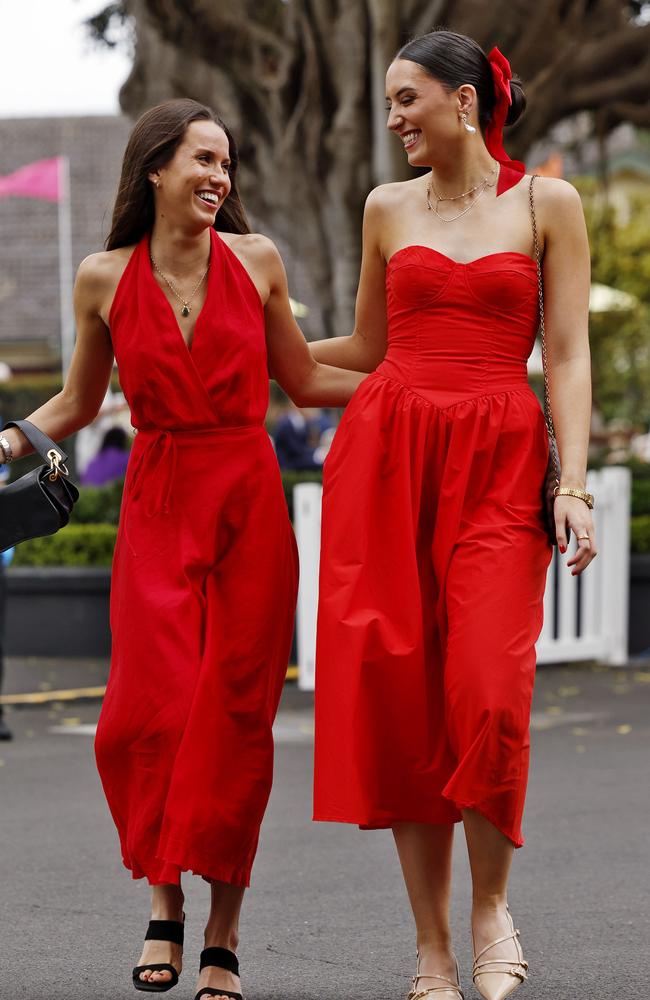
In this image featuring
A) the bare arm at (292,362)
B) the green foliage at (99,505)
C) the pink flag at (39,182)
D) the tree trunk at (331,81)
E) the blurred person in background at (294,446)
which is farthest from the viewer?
the pink flag at (39,182)

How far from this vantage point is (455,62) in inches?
161

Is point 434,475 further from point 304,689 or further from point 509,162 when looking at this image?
point 304,689

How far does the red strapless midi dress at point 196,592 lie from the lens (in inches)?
160

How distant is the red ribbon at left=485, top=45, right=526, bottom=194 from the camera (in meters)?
4.17

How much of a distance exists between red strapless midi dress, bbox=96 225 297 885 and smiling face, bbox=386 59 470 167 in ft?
1.81

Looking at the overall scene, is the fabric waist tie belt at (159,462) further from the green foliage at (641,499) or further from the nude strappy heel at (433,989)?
the green foliage at (641,499)

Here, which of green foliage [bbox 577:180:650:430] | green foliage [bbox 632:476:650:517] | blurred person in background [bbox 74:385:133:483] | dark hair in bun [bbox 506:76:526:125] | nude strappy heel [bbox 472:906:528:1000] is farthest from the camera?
green foliage [bbox 577:180:650:430]

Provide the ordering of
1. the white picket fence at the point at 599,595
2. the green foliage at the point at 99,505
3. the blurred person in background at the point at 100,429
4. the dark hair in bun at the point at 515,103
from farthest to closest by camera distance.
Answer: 1. the blurred person in background at the point at 100,429
2. the green foliage at the point at 99,505
3. the white picket fence at the point at 599,595
4. the dark hair in bun at the point at 515,103

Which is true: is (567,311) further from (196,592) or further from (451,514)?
(196,592)

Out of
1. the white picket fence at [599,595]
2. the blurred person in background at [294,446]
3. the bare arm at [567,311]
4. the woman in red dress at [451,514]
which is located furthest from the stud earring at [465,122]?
the blurred person in background at [294,446]

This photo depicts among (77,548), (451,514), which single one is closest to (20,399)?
(77,548)

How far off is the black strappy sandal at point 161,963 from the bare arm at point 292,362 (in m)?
1.41

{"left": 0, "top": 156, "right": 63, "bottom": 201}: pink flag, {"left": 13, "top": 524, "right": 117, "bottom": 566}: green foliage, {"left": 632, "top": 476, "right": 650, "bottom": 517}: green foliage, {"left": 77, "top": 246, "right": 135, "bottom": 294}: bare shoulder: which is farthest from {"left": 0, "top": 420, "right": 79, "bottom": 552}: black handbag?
{"left": 0, "top": 156, "right": 63, "bottom": 201}: pink flag

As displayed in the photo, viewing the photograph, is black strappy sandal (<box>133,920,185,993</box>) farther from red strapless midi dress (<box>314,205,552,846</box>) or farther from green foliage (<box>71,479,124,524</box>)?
green foliage (<box>71,479,124,524</box>)
